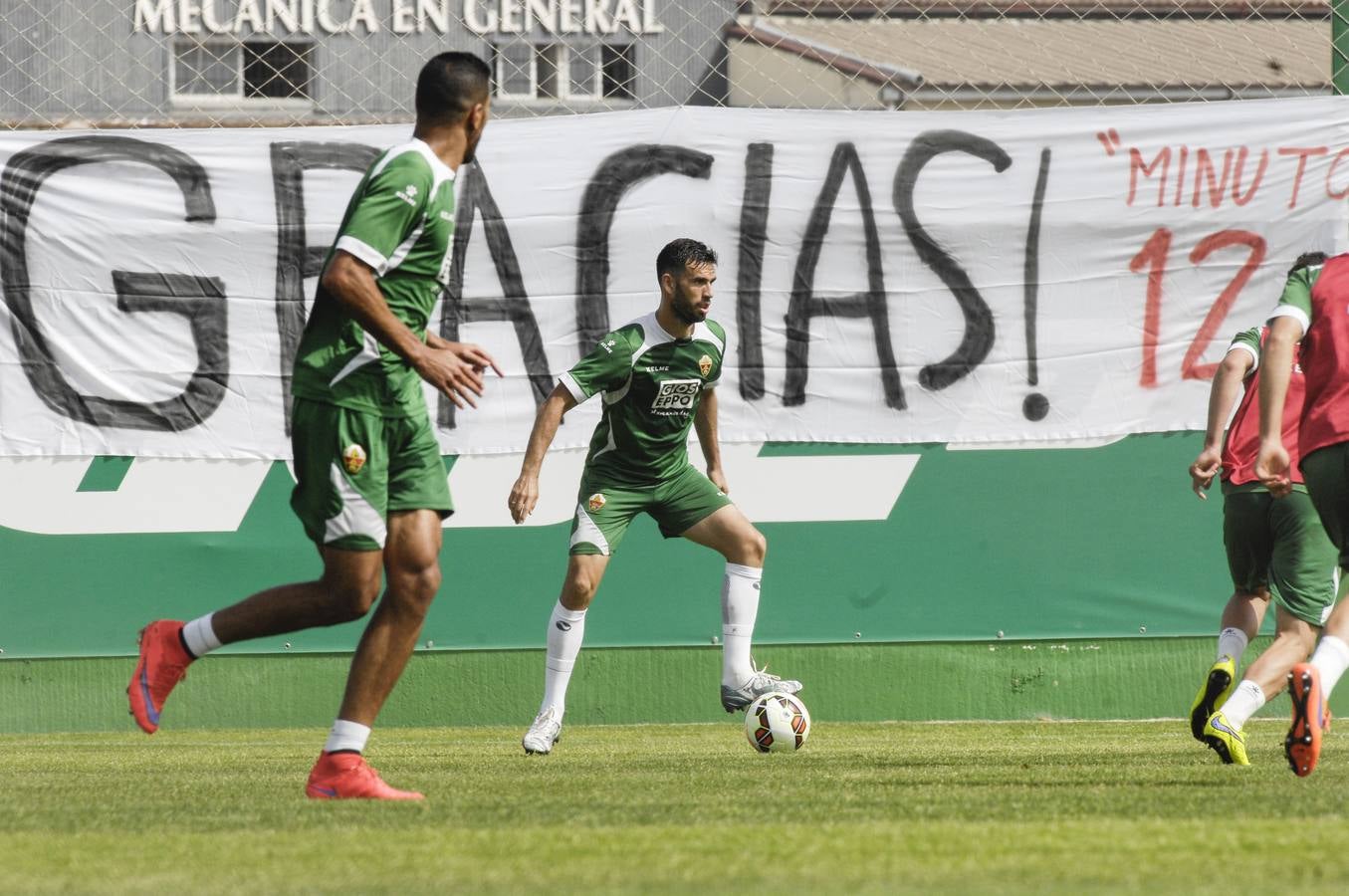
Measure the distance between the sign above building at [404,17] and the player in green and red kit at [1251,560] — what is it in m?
4.05

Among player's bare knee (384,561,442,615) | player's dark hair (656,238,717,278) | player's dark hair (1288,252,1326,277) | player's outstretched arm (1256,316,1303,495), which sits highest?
player's dark hair (1288,252,1326,277)

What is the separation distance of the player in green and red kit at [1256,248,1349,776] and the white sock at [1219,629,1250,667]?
6.18 ft

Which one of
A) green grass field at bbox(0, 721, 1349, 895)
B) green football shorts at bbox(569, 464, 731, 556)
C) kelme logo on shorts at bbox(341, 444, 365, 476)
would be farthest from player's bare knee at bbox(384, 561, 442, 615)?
green football shorts at bbox(569, 464, 731, 556)

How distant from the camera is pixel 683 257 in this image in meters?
7.54

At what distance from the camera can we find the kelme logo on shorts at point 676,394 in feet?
25.0

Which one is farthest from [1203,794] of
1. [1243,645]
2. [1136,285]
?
[1136,285]

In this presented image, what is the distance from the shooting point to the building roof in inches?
386

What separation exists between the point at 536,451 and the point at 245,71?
3.73 m

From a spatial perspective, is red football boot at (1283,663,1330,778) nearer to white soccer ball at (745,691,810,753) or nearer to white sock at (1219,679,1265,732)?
white sock at (1219,679,1265,732)

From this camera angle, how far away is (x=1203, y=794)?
473cm

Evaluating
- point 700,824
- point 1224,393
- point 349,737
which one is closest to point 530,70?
point 1224,393

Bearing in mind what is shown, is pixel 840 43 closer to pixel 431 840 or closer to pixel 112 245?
pixel 112 245

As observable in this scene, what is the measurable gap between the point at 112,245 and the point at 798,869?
277 inches

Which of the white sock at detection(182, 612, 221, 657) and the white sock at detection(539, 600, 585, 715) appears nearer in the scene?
the white sock at detection(182, 612, 221, 657)
